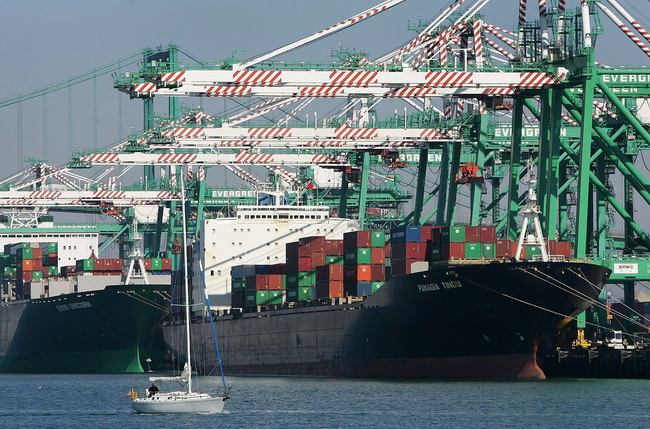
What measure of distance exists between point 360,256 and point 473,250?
6.39 meters

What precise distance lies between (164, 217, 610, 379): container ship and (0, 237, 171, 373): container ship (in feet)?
39.9

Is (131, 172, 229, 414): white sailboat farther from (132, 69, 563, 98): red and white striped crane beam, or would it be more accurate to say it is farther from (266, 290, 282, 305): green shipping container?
(266, 290, 282, 305): green shipping container

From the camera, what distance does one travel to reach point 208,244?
59094mm

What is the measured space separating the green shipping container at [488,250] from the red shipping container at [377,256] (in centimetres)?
593

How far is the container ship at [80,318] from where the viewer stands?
207 ft

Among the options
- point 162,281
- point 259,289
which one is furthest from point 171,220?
point 259,289

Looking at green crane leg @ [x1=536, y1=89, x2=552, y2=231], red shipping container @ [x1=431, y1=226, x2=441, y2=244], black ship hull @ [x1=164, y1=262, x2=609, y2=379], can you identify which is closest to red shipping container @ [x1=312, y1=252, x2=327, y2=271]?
black ship hull @ [x1=164, y1=262, x2=609, y2=379]

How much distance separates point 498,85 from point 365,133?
10.5 meters

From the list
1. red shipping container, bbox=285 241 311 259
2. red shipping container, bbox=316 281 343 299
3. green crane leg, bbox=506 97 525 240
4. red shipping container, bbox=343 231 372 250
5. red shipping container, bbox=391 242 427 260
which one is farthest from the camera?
red shipping container, bbox=285 241 311 259

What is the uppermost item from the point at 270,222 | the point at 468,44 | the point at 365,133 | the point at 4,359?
the point at 468,44

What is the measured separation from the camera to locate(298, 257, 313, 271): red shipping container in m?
50.7

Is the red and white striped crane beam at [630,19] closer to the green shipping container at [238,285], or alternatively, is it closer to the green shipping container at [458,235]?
the green shipping container at [458,235]

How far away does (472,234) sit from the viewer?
4253 centimetres

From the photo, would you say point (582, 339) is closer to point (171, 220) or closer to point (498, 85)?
point (498, 85)
